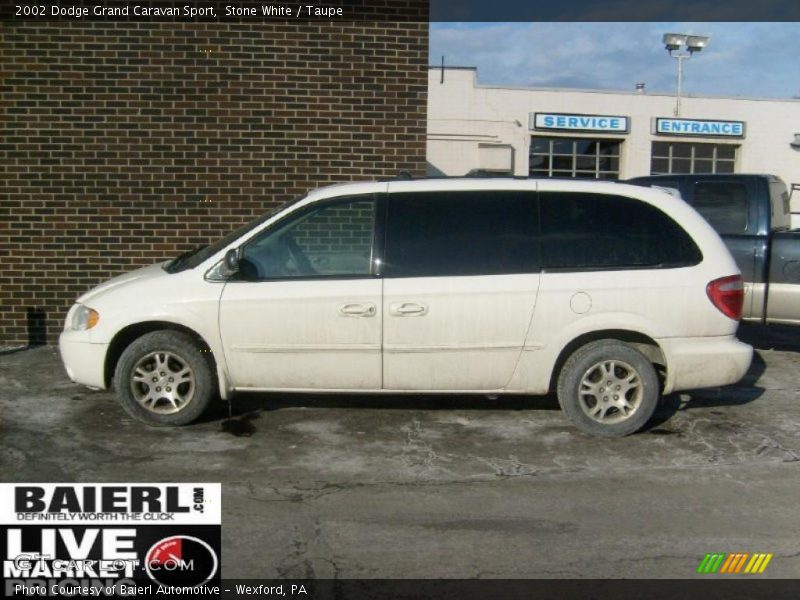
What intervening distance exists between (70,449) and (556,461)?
3325mm

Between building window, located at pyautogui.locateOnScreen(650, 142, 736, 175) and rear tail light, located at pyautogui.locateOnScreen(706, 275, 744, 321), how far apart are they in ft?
77.0

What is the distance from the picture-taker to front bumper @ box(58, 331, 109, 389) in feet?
21.4

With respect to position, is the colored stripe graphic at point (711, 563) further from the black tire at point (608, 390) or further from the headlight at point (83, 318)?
the headlight at point (83, 318)

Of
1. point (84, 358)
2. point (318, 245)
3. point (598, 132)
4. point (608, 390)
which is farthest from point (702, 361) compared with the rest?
point (598, 132)

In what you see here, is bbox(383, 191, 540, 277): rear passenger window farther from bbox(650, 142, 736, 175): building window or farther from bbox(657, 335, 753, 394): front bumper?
bbox(650, 142, 736, 175): building window

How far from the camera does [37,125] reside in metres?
9.34

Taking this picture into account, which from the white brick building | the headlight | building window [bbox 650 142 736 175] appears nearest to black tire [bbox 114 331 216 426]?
the headlight

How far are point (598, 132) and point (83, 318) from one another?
2395cm

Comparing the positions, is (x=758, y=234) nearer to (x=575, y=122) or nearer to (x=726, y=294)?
(x=726, y=294)


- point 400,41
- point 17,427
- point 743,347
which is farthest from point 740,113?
point 17,427

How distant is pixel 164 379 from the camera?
21.3 ft

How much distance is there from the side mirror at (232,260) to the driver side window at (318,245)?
0.06 metres

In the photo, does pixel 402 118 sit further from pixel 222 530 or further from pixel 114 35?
pixel 222 530

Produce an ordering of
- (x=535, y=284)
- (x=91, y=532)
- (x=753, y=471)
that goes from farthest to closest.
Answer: (x=535, y=284), (x=753, y=471), (x=91, y=532)
